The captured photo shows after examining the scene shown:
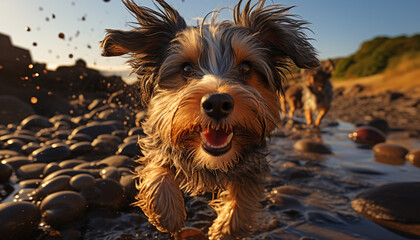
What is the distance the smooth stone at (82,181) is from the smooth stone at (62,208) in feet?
0.87

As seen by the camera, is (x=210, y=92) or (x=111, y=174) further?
(x=111, y=174)

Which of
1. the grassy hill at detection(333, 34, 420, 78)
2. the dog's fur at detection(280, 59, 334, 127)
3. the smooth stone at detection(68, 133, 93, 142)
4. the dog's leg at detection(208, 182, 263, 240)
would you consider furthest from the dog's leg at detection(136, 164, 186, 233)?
the grassy hill at detection(333, 34, 420, 78)

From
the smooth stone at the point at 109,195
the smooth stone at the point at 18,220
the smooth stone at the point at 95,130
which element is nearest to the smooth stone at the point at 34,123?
the smooth stone at the point at 95,130

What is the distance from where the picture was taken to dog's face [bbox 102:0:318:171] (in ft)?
8.49

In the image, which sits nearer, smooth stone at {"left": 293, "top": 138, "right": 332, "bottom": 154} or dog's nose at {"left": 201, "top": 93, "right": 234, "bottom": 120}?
dog's nose at {"left": 201, "top": 93, "right": 234, "bottom": 120}

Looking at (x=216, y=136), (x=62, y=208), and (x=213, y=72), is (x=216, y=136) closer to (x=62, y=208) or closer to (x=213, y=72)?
(x=213, y=72)

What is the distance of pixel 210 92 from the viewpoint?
8.17 ft

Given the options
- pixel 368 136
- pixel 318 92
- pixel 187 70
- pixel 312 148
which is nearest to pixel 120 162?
pixel 187 70

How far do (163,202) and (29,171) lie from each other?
297 centimetres

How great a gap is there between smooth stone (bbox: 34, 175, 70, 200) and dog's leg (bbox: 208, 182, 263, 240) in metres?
2.21

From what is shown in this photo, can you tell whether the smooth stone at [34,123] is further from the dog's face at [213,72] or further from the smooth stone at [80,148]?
the dog's face at [213,72]

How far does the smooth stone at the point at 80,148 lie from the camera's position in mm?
6376

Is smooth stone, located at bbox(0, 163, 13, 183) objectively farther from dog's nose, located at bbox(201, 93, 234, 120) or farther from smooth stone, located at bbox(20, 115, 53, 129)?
smooth stone, located at bbox(20, 115, 53, 129)

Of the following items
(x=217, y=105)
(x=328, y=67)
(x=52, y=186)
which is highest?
(x=328, y=67)
